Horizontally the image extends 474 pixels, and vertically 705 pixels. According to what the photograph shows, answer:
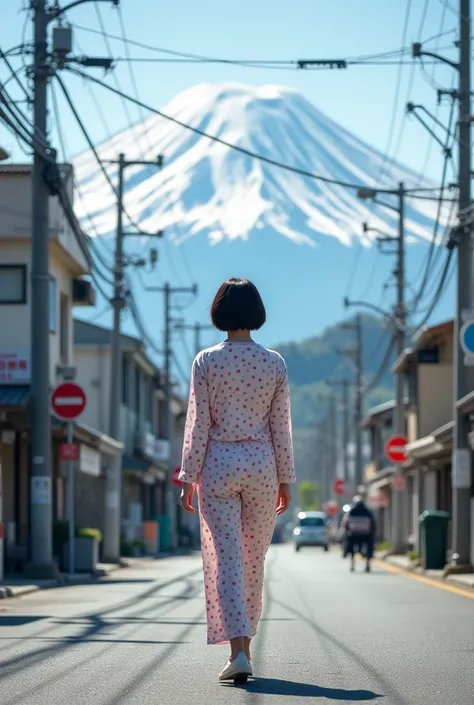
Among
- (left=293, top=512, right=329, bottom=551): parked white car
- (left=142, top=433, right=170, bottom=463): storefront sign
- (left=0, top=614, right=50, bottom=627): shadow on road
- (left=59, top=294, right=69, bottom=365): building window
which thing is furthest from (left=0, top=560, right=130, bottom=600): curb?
(left=293, top=512, right=329, bottom=551): parked white car

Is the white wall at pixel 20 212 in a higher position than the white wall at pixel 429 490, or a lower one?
higher

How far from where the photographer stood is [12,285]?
30.2 m

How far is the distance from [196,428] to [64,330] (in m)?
25.0

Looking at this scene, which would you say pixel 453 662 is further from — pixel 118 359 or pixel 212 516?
pixel 118 359

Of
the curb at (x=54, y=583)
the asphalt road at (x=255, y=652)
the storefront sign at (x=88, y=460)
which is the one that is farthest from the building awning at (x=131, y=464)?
the asphalt road at (x=255, y=652)

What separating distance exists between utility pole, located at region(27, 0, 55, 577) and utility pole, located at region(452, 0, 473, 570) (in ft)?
22.5

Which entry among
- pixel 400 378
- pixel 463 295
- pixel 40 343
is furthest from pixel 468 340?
pixel 400 378

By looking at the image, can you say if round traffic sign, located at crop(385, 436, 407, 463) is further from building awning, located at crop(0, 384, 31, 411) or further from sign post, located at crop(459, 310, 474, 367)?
sign post, located at crop(459, 310, 474, 367)

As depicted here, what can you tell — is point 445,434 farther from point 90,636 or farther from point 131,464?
point 90,636

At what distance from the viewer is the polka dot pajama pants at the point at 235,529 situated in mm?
7945

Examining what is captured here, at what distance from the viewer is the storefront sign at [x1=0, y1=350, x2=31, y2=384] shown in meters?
28.5

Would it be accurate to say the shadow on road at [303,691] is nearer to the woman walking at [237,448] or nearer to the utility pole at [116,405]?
the woman walking at [237,448]

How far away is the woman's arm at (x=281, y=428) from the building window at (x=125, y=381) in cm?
4320

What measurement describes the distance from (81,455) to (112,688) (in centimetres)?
2085
